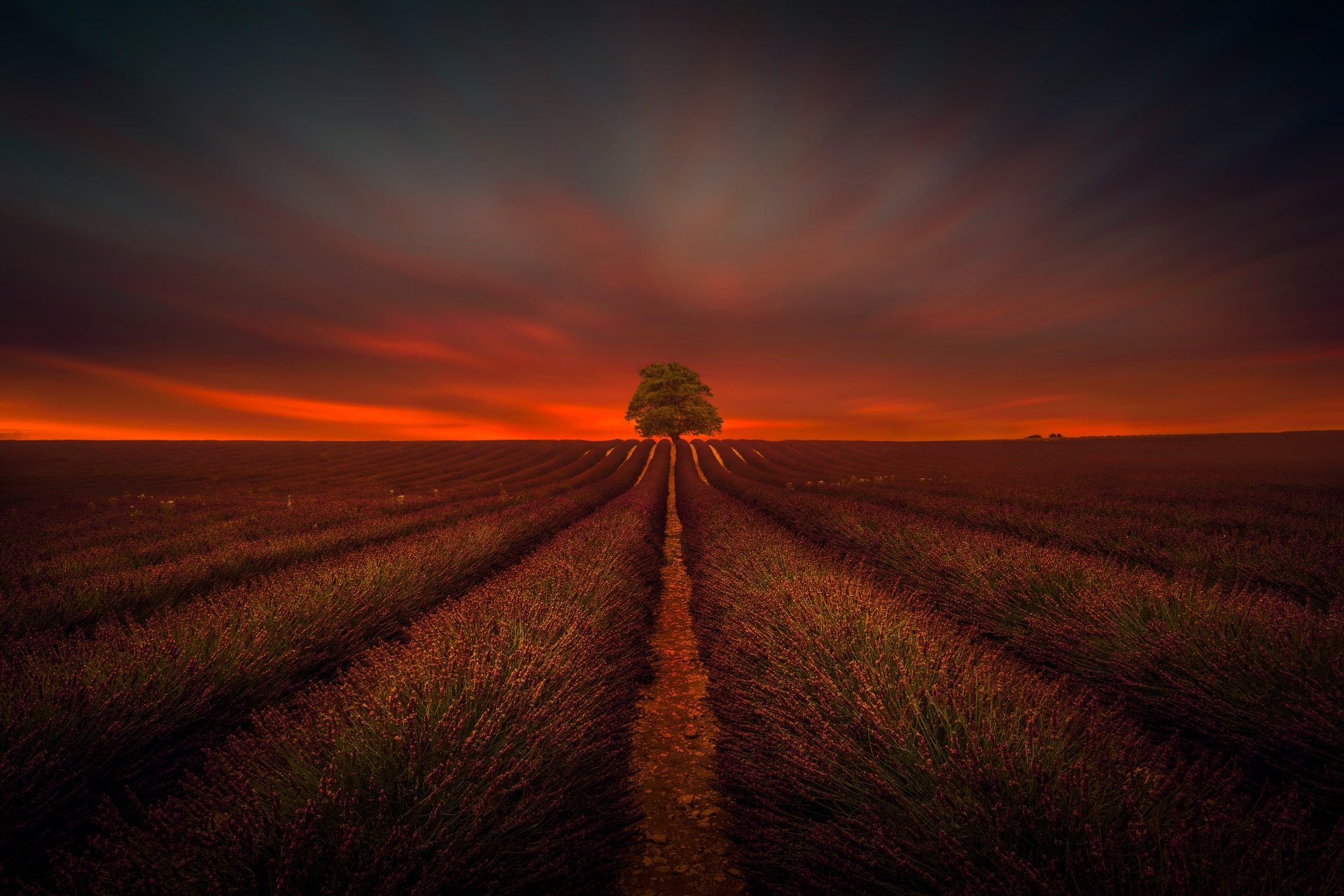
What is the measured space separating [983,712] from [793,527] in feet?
22.7

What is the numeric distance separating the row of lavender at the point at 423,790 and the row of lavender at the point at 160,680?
263 millimetres

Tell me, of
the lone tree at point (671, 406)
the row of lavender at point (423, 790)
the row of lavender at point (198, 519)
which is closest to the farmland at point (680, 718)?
the row of lavender at point (423, 790)

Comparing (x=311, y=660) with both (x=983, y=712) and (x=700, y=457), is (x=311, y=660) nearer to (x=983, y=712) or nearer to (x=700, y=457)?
(x=983, y=712)

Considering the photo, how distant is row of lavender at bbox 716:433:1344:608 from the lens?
4.91 metres

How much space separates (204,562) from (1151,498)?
1826 centimetres

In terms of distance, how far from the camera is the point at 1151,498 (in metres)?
11.2

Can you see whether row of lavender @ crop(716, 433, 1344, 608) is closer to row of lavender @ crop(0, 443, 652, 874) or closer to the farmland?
the farmland

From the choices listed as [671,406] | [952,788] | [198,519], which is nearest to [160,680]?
[952,788]

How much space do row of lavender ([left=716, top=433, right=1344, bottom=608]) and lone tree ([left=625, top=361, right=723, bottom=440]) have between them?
837 centimetres

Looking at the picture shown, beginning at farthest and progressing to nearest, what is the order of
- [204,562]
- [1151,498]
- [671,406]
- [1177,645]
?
[671,406], [1151,498], [204,562], [1177,645]

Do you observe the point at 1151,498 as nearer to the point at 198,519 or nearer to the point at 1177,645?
the point at 1177,645

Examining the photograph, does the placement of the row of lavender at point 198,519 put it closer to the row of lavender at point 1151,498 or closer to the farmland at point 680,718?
the farmland at point 680,718

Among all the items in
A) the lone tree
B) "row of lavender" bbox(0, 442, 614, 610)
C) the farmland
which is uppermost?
the lone tree

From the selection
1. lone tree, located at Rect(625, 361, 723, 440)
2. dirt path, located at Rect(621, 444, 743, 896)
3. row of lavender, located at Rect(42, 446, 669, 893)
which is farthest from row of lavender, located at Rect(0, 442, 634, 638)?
lone tree, located at Rect(625, 361, 723, 440)
